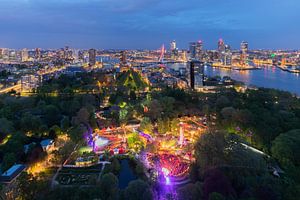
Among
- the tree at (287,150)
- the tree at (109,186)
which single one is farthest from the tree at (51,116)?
the tree at (287,150)

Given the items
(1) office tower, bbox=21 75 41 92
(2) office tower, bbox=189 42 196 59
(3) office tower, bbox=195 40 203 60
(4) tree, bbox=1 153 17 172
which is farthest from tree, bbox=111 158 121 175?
(2) office tower, bbox=189 42 196 59

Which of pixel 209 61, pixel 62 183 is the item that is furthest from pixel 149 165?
pixel 209 61

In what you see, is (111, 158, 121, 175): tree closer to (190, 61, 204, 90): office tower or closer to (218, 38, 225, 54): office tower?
(190, 61, 204, 90): office tower

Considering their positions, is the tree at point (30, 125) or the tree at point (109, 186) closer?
the tree at point (109, 186)

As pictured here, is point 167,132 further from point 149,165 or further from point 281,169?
point 281,169

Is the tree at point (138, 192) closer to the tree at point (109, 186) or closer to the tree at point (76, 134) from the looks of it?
the tree at point (109, 186)

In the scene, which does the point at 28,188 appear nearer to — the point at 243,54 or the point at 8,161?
the point at 8,161
